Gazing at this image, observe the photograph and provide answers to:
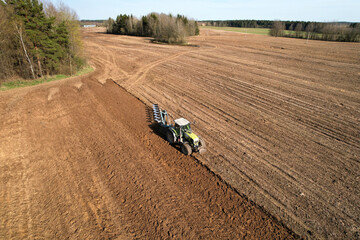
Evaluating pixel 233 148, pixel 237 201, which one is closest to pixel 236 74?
pixel 233 148

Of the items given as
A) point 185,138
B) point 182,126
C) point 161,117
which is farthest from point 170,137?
point 161,117

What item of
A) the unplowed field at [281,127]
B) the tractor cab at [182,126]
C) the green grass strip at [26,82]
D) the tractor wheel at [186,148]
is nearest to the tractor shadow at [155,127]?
the tractor wheel at [186,148]

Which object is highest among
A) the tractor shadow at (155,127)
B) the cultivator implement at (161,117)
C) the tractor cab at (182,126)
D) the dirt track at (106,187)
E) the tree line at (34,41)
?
the tree line at (34,41)

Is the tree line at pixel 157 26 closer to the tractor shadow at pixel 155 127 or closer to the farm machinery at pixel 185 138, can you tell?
the tractor shadow at pixel 155 127

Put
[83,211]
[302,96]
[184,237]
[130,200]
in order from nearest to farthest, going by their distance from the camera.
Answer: [184,237], [83,211], [130,200], [302,96]

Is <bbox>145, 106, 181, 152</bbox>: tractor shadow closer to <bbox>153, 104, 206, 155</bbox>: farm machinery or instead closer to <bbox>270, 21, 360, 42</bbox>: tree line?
<bbox>153, 104, 206, 155</bbox>: farm machinery

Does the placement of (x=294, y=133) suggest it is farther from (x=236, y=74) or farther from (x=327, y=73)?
(x=327, y=73)
